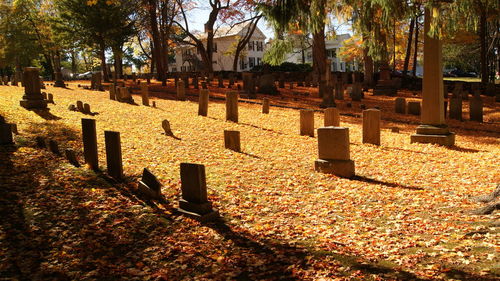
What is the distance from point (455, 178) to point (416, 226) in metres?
3.29

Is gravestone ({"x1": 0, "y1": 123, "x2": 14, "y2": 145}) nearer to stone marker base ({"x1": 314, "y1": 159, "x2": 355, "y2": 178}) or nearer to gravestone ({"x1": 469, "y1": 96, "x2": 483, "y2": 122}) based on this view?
stone marker base ({"x1": 314, "y1": 159, "x2": 355, "y2": 178})

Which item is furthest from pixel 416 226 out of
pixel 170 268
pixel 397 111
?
pixel 397 111

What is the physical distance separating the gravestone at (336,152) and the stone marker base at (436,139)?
4.65 meters

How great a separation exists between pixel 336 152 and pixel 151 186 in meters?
3.71

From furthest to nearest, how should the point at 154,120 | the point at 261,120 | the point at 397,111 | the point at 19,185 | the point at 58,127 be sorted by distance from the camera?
1. the point at 397,111
2. the point at 261,120
3. the point at 154,120
4. the point at 58,127
5. the point at 19,185

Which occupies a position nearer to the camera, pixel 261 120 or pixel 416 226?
pixel 416 226

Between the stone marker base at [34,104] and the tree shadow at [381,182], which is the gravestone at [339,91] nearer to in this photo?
the stone marker base at [34,104]

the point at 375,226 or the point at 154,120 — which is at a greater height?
the point at 154,120

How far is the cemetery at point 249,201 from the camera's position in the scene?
464cm

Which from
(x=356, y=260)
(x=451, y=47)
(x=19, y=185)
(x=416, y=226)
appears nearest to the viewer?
(x=356, y=260)

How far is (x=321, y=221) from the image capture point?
19.7 feet

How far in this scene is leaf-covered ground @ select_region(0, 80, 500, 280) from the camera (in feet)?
15.0

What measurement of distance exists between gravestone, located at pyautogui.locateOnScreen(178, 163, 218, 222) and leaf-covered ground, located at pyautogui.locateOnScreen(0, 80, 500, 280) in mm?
150

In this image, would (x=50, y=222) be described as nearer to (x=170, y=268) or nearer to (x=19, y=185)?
(x=19, y=185)
